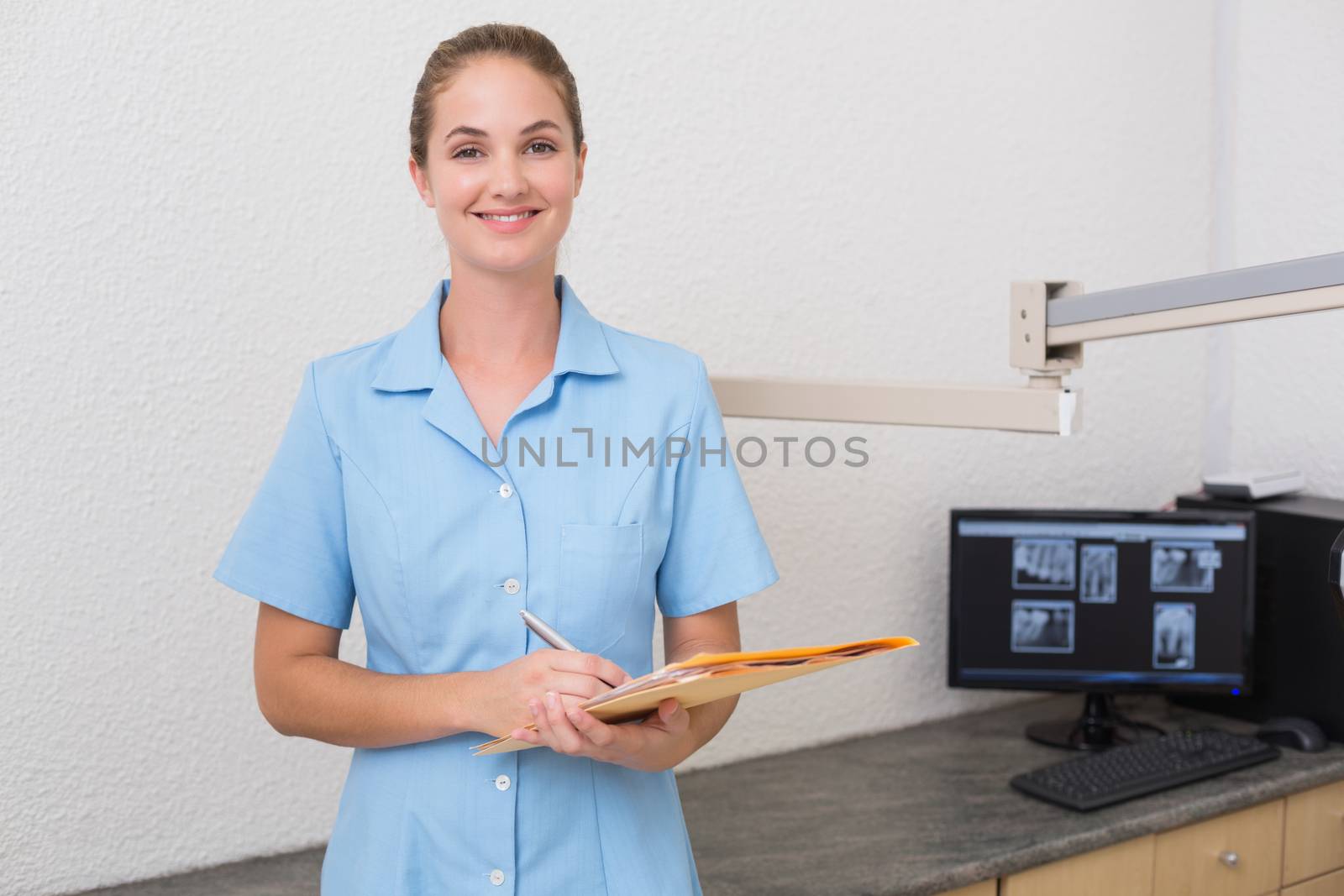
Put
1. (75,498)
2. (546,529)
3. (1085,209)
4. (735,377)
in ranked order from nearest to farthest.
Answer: (546,529) < (735,377) < (75,498) < (1085,209)

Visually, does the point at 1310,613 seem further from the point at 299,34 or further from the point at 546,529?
the point at 299,34

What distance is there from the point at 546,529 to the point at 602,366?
17 centimetres

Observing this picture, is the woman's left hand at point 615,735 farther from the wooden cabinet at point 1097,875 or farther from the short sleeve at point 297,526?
the wooden cabinet at point 1097,875

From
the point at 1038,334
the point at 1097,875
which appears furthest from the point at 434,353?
the point at 1097,875

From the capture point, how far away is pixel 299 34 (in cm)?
171

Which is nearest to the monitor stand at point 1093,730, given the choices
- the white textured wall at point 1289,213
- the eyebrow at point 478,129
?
the white textured wall at point 1289,213

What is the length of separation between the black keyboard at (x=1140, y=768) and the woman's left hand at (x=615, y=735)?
1054 mm

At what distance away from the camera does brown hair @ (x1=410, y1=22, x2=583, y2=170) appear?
1.16m

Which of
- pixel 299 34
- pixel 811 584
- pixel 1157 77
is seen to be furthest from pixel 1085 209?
pixel 299 34

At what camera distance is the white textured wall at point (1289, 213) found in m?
2.48

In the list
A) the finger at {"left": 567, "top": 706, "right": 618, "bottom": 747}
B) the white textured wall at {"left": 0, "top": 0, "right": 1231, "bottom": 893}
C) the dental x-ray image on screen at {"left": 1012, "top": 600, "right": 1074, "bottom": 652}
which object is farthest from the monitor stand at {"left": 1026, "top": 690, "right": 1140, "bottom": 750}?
the finger at {"left": 567, "top": 706, "right": 618, "bottom": 747}

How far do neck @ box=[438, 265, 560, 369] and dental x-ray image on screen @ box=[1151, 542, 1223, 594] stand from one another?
144cm

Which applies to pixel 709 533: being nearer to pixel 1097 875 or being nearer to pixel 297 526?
pixel 297 526

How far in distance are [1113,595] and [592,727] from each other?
59.4 inches
